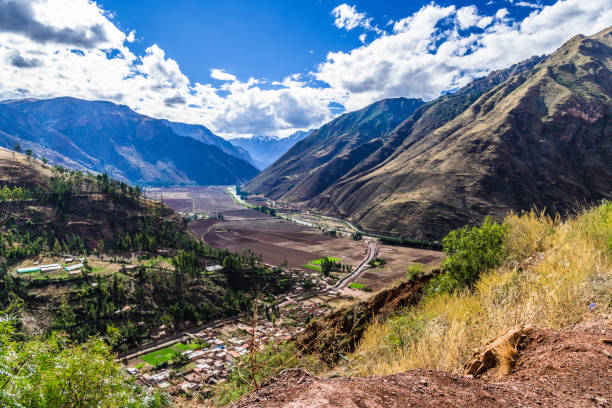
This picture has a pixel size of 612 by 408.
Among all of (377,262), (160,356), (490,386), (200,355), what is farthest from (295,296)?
(490,386)

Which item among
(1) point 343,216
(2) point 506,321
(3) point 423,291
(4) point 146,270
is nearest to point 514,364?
(2) point 506,321

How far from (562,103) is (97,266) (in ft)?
602

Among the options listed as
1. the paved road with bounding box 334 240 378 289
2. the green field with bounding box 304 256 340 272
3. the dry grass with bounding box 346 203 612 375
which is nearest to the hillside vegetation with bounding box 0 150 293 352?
the green field with bounding box 304 256 340 272

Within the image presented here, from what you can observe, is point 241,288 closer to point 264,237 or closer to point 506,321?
point 264,237

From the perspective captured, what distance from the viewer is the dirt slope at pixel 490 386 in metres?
3.26

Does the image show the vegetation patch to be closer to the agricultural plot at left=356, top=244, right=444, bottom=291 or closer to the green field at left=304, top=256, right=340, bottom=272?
the agricultural plot at left=356, top=244, right=444, bottom=291

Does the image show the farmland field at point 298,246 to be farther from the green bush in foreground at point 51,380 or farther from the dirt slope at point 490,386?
the dirt slope at point 490,386

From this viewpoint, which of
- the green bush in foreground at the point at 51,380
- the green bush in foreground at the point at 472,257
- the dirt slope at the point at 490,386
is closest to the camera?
the dirt slope at the point at 490,386

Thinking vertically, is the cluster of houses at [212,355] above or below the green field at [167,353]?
above

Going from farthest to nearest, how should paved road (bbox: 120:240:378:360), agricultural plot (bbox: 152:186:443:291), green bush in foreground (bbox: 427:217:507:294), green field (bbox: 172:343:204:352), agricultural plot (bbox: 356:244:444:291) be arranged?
agricultural plot (bbox: 152:186:443:291) → agricultural plot (bbox: 356:244:444:291) → paved road (bbox: 120:240:378:360) → green field (bbox: 172:343:204:352) → green bush in foreground (bbox: 427:217:507:294)

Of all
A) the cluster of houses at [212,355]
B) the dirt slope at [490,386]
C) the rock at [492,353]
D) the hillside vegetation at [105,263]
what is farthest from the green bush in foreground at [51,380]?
the hillside vegetation at [105,263]

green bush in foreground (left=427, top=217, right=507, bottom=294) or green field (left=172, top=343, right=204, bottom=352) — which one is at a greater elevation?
green bush in foreground (left=427, top=217, right=507, bottom=294)

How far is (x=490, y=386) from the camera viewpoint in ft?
11.9

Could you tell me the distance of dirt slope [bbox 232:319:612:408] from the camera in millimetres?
3258
